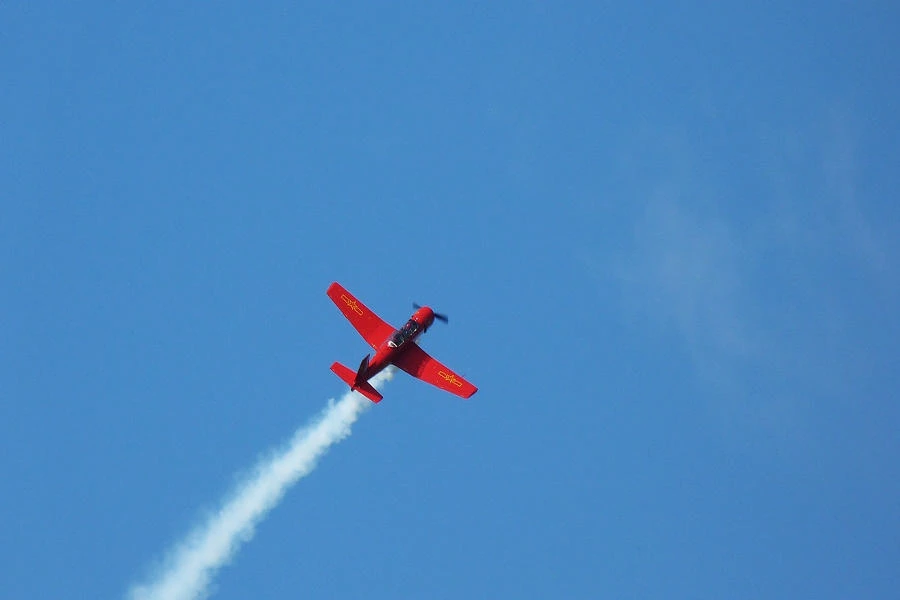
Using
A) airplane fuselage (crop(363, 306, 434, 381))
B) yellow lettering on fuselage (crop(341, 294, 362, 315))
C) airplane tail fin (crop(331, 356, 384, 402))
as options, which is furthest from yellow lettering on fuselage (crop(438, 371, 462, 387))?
yellow lettering on fuselage (crop(341, 294, 362, 315))

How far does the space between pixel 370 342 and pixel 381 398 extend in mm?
4029

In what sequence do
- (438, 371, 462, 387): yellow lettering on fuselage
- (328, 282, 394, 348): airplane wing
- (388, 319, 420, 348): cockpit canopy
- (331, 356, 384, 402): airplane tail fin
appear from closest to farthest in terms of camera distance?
(331, 356, 384, 402): airplane tail fin
(388, 319, 420, 348): cockpit canopy
(438, 371, 462, 387): yellow lettering on fuselage
(328, 282, 394, 348): airplane wing

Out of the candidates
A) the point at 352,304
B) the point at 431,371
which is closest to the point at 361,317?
the point at 352,304

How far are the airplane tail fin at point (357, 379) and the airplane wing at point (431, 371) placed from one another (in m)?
2.28

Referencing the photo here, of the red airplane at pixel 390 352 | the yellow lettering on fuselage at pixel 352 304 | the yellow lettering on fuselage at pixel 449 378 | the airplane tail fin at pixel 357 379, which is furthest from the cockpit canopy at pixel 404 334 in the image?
the yellow lettering on fuselage at pixel 352 304

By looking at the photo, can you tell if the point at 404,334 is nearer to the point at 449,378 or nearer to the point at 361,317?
the point at 449,378

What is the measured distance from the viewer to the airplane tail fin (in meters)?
64.0

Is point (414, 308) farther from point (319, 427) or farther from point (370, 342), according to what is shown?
point (319, 427)

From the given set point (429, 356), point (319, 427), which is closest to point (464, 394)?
point (429, 356)

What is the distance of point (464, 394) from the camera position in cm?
6581

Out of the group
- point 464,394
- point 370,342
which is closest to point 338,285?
point 370,342

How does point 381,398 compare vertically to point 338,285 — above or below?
below

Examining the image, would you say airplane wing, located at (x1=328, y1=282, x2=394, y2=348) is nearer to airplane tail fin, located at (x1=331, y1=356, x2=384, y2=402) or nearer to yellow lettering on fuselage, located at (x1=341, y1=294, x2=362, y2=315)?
yellow lettering on fuselage, located at (x1=341, y1=294, x2=362, y2=315)

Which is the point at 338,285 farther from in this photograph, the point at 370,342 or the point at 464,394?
the point at 464,394
